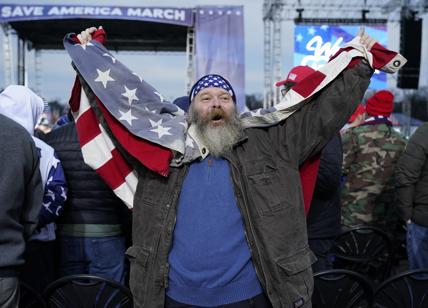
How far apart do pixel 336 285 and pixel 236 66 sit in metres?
9.10

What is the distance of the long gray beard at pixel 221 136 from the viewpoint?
6.70 ft

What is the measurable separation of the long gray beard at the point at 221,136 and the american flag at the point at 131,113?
0.05 m

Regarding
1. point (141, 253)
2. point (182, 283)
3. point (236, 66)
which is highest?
point (236, 66)

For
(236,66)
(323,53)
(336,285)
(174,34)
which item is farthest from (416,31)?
(336,285)

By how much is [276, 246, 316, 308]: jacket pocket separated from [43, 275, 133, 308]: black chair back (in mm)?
929

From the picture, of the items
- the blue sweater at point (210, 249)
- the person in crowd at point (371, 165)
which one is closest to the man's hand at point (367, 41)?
the blue sweater at point (210, 249)

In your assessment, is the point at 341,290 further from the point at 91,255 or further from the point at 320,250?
the point at 91,255

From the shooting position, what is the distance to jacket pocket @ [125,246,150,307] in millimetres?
1979

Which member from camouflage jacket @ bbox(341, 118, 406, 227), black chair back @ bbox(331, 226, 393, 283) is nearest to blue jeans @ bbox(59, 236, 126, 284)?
black chair back @ bbox(331, 226, 393, 283)

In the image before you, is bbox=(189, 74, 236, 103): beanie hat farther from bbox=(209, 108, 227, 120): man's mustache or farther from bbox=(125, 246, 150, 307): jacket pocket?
bbox=(125, 246, 150, 307): jacket pocket

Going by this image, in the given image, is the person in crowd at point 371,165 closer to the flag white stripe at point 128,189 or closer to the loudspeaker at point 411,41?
the flag white stripe at point 128,189

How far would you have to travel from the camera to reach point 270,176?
1969mm

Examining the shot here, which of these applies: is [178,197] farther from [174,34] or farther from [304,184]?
[174,34]

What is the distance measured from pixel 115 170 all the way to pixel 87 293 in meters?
0.74
